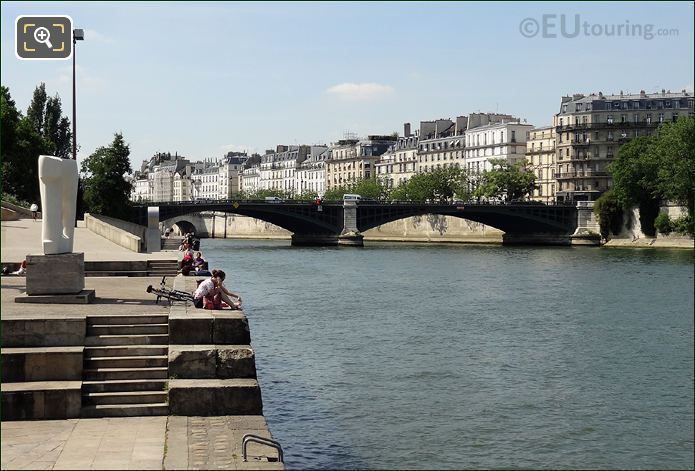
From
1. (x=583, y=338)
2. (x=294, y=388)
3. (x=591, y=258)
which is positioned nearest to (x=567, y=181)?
(x=591, y=258)

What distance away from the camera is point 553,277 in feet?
177

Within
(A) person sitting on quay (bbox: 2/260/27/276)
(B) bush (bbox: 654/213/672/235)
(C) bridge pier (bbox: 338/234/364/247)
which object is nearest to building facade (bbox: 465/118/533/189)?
(C) bridge pier (bbox: 338/234/364/247)

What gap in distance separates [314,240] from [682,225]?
35.3 m

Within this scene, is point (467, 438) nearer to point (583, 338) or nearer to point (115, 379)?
point (115, 379)

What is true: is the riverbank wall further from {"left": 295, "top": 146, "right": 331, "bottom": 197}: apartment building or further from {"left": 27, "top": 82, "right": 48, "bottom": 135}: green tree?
{"left": 295, "top": 146, "right": 331, "bottom": 197}: apartment building

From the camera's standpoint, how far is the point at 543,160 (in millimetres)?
125125

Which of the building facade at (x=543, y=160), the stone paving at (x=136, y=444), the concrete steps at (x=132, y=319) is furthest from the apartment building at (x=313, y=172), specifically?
the stone paving at (x=136, y=444)

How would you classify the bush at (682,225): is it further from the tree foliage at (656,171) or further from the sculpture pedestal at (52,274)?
the sculpture pedestal at (52,274)

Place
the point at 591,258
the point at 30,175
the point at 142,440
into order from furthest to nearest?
1. the point at 591,258
2. the point at 30,175
3. the point at 142,440

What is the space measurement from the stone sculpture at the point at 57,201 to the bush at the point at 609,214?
260 ft

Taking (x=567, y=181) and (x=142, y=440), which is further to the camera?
(x=567, y=181)

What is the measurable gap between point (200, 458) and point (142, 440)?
108 cm

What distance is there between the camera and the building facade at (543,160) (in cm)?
12270

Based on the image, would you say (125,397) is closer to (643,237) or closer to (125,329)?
(125,329)
